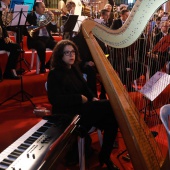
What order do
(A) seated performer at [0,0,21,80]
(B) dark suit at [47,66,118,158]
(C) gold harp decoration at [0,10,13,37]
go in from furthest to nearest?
(A) seated performer at [0,0,21,80]
(C) gold harp decoration at [0,10,13,37]
(B) dark suit at [47,66,118,158]

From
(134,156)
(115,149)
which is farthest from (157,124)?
(134,156)

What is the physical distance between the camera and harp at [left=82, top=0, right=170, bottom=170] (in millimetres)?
1848

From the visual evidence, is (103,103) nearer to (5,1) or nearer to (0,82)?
(0,82)

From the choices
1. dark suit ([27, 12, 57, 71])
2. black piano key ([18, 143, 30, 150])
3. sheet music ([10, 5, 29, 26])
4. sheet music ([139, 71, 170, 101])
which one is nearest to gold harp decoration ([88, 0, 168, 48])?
sheet music ([139, 71, 170, 101])

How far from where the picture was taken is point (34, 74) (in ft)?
16.0

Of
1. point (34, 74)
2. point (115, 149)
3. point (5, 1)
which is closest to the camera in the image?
point (115, 149)

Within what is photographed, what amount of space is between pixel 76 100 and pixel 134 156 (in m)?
0.83

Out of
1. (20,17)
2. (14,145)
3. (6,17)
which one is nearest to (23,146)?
(14,145)

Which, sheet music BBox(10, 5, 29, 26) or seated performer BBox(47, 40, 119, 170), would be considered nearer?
seated performer BBox(47, 40, 119, 170)

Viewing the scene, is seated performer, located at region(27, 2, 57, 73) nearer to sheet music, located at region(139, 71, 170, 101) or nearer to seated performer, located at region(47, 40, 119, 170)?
seated performer, located at region(47, 40, 119, 170)

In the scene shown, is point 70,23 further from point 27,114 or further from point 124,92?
point 124,92

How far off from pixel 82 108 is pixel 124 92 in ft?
1.54

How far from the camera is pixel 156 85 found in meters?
2.80

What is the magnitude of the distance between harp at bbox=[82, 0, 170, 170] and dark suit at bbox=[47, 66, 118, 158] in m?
0.35
